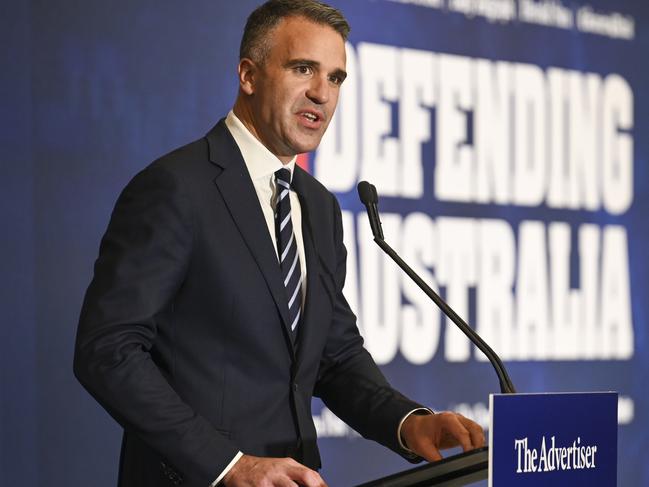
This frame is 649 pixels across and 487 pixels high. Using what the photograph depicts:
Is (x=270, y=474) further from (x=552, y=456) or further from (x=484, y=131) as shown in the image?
(x=484, y=131)

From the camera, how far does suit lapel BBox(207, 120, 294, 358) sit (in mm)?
1908

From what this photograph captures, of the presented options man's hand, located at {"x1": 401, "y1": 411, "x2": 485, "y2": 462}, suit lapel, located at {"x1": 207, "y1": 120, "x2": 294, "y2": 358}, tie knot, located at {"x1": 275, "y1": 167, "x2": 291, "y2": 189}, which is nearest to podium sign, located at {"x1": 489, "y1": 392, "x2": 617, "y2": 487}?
man's hand, located at {"x1": 401, "y1": 411, "x2": 485, "y2": 462}

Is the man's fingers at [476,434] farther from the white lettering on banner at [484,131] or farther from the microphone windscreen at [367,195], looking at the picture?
the white lettering on banner at [484,131]

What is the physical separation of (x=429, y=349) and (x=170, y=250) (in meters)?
2.06

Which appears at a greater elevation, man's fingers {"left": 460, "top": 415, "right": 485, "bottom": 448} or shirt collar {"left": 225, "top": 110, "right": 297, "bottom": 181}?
shirt collar {"left": 225, "top": 110, "right": 297, "bottom": 181}

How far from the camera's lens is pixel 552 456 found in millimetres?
1487

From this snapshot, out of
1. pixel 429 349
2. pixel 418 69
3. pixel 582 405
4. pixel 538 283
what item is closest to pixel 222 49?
pixel 418 69

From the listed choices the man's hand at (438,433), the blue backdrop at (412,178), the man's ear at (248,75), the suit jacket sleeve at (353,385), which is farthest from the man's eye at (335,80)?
the blue backdrop at (412,178)

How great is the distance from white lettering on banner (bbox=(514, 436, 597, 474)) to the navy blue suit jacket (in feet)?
1.59

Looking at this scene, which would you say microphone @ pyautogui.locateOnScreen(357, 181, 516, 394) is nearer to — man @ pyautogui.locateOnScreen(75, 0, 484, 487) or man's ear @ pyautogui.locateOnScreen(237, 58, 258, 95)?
man @ pyautogui.locateOnScreen(75, 0, 484, 487)

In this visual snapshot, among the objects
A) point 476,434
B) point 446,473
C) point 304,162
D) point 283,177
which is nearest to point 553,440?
point 446,473

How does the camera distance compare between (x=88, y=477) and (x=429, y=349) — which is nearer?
(x=88, y=477)

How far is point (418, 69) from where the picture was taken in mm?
3740

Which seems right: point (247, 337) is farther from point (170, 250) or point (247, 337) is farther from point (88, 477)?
point (88, 477)
